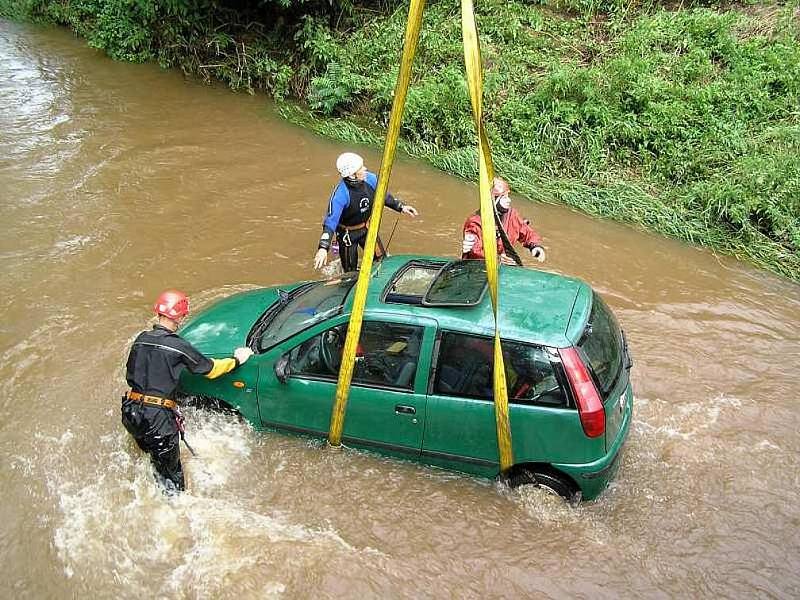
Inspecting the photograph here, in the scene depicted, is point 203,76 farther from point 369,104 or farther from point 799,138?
point 799,138

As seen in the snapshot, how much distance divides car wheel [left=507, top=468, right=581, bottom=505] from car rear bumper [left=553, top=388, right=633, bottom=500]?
0.27 ft

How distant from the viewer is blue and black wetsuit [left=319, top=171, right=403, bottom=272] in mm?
6488

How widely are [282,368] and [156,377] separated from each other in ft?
2.82

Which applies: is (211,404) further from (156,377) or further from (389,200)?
(389,200)

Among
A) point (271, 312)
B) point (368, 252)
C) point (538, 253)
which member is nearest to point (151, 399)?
point (271, 312)

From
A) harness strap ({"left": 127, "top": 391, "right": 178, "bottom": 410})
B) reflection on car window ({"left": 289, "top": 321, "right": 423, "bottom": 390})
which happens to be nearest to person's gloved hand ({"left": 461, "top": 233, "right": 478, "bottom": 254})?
reflection on car window ({"left": 289, "top": 321, "right": 423, "bottom": 390})

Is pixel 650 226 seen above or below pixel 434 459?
above

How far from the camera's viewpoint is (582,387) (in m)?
4.26

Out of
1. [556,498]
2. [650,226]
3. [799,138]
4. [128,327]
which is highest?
[799,138]

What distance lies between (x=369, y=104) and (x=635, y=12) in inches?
207

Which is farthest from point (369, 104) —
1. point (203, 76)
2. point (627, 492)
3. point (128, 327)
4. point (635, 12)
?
point (627, 492)

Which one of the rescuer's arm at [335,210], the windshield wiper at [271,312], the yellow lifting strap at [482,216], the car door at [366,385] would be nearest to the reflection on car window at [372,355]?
the car door at [366,385]

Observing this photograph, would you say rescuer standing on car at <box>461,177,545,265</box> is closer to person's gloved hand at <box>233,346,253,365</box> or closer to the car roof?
the car roof

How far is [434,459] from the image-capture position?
4.87m
